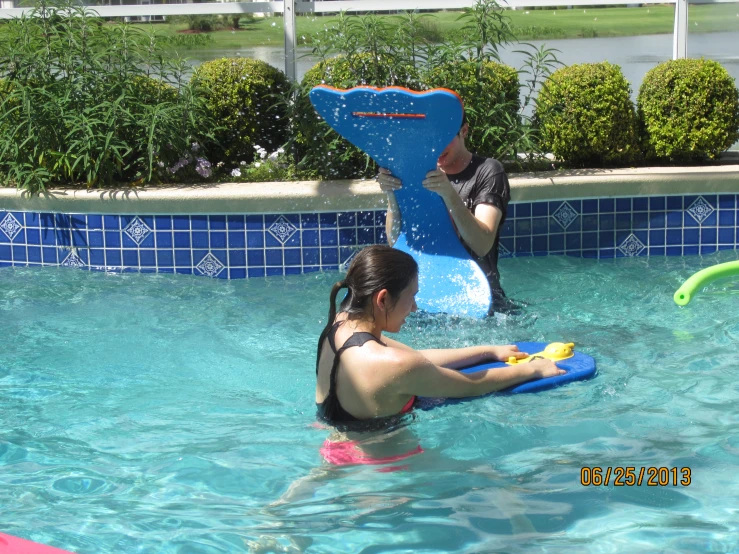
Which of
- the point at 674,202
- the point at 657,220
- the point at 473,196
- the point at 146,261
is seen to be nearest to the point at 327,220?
the point at 146,261

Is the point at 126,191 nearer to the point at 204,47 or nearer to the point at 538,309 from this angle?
the point at 204,47

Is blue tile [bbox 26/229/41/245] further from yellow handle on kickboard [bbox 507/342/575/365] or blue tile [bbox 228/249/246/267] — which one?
yellow handle on kickboard [bbox 507/342/575/365]

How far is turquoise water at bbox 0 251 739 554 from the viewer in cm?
313

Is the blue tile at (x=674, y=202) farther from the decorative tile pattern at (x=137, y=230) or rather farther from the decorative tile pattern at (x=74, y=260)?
the decorative tile pattern at (x=74, y=260)

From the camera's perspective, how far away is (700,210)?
6.46 metres

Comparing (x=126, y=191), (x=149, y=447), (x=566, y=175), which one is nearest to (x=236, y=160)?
(x=126, y=191)

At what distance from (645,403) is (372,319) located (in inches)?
57.8

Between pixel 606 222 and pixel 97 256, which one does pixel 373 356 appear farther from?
pixel 606 222

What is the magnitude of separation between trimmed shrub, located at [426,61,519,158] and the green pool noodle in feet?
7.41

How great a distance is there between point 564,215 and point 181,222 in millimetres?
2539

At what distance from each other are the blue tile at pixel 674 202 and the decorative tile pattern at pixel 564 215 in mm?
654

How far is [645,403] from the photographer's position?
4137 mm

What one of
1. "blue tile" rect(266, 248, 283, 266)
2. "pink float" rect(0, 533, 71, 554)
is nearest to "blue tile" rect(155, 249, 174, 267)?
"blue tile" rect(266, 248, 283, 266)

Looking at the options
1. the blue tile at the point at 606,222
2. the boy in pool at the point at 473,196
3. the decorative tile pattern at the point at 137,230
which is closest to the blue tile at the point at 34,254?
the decorative tile pattern at the point at 137,230
